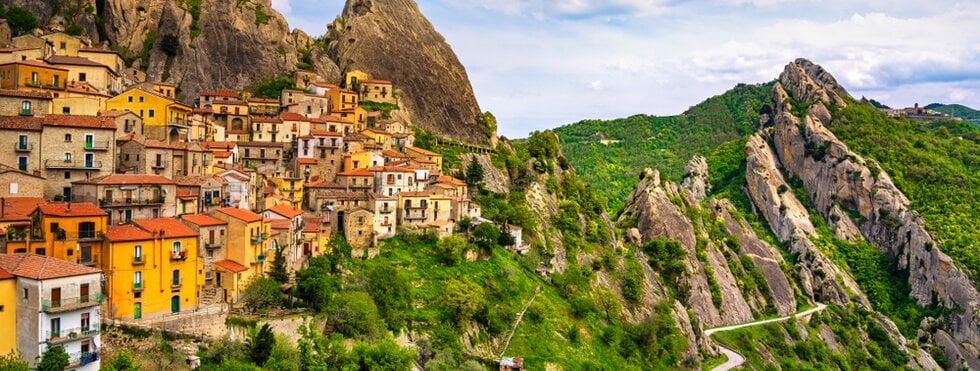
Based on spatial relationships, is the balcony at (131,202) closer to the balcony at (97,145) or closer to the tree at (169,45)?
the balcony at (97,145)

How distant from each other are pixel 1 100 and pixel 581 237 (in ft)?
194

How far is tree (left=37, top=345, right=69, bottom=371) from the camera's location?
33.2 meters

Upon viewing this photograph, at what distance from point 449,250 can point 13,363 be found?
36319mm

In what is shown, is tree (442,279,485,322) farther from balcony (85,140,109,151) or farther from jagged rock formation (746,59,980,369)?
jagged rock formation (746,59,980,369)

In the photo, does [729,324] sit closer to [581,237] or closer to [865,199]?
[581,237]

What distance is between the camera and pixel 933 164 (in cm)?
14450

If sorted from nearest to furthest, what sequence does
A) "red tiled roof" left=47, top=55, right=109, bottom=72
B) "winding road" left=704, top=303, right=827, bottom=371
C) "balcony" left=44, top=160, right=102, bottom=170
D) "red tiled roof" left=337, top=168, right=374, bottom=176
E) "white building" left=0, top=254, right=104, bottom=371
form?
"white building" left=0, top=254, right=104, bottom=371, "balcony" left=44, top=160, right=102, bottom=170, "red tiled roof" left=47, top=55, right=109, bottom=72, "red tiled roof" left=337, top=168, right=374, bottom=176, "winding road" left=704, top=303, right=827, bottom=371

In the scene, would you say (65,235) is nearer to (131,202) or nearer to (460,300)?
(131,202)

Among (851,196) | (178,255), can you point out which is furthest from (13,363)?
(851,196)

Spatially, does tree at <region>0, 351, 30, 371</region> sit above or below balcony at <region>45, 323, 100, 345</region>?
below

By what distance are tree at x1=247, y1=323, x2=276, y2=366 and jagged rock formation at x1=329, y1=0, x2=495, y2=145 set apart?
2339 inches

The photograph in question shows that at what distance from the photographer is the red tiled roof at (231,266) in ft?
146

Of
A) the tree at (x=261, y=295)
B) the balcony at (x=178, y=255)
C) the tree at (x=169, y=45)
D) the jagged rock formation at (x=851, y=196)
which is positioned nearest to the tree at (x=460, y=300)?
the tree at (x=261, y=295)

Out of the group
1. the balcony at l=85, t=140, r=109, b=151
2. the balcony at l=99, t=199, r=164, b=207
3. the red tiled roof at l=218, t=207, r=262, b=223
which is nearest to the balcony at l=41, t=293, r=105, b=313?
the balcony at l=99, t=199, r=164, b=207
